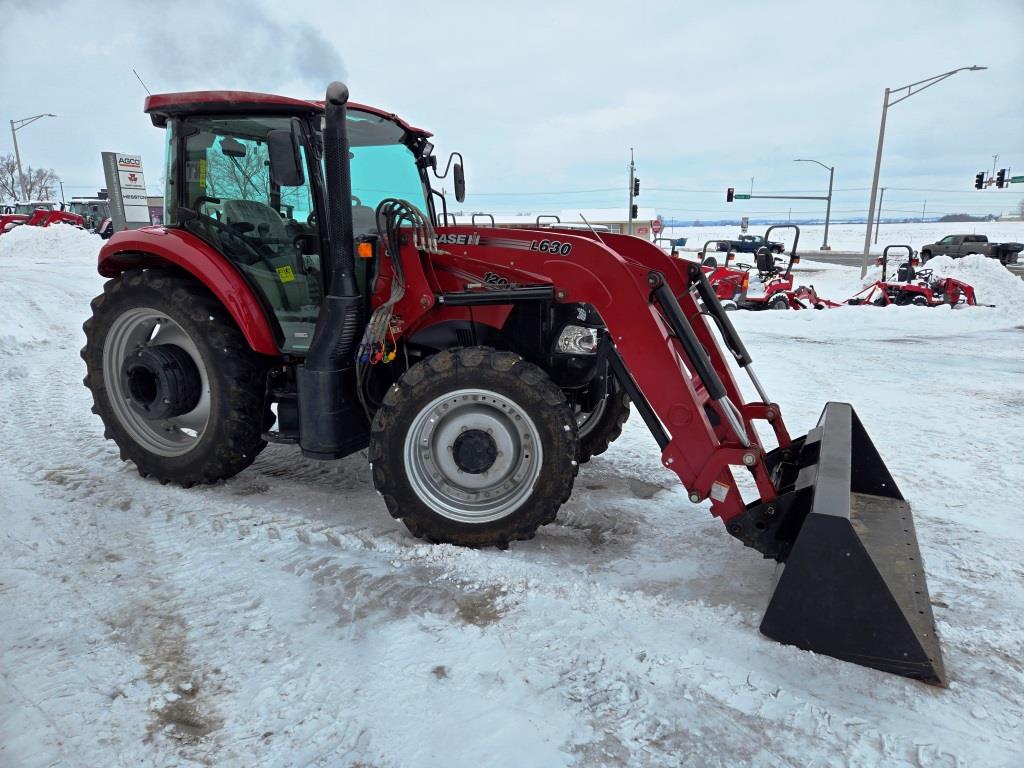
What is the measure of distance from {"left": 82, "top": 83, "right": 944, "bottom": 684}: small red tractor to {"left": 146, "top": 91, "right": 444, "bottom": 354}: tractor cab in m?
0.01

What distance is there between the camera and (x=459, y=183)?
454cm

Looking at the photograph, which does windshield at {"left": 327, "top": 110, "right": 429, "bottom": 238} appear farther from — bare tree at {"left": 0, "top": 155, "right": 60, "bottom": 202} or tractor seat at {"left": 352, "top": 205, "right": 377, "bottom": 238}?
bare tree at {"left": 0, "top": 155, "right": 60, "bottom": 202}

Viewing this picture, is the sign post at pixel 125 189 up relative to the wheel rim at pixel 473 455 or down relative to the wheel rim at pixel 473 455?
up

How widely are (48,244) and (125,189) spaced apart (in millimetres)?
9970

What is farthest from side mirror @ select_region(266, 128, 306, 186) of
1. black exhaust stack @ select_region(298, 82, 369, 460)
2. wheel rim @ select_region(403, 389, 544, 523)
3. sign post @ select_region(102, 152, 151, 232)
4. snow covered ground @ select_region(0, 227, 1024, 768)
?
sign post @ select_region(102, 152, 151, 232)

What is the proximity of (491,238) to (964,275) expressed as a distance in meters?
17.3

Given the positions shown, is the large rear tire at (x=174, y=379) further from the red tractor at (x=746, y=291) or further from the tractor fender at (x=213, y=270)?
the red tractor at (x=746, y=291)

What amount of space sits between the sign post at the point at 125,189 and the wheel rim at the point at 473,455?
13115mm

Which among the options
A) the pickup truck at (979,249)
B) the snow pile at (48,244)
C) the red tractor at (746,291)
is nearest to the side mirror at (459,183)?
the red tractor at (746,291)

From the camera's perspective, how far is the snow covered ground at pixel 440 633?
2.07 m

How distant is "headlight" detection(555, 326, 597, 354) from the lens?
149 inches

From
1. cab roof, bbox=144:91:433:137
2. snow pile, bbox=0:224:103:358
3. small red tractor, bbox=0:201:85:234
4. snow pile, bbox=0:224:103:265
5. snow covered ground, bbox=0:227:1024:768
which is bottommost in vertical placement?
snow covered ground, bbox=0:227:1024:768

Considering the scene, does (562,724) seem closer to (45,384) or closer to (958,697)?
(958,697)

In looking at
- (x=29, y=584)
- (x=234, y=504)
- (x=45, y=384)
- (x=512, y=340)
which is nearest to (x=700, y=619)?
(x=512, y=340)
